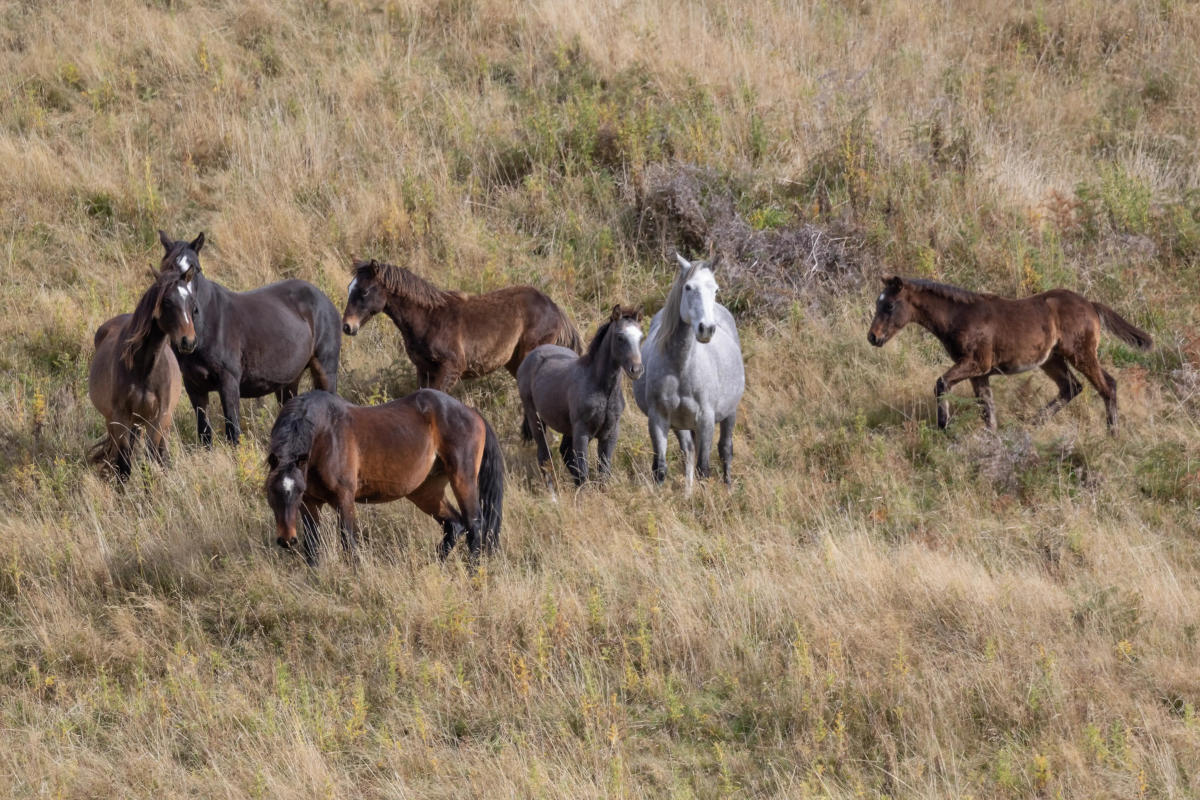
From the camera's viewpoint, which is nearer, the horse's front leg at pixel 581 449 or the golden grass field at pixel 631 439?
the golden grass field at pixel 631 439

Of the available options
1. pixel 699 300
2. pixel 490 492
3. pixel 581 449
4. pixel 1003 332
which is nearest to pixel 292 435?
pixel 490 492

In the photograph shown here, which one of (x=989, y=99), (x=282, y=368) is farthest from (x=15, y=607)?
(x=989, y=99)

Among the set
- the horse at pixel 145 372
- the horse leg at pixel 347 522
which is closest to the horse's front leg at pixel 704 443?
the horse leg at pixel 347 522

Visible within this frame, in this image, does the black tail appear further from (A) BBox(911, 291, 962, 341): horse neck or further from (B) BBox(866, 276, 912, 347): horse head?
(A) BBox(911, 291, 962, 341): horse neck

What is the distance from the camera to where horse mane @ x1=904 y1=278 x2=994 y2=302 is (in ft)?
30.8

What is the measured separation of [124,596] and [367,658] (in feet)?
5.55

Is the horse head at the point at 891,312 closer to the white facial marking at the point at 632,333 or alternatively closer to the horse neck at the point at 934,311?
the horse neck at the point at 934,311

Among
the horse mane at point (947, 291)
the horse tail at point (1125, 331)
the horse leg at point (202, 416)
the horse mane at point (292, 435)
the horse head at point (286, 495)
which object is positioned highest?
the horse mane at point (292, 435)

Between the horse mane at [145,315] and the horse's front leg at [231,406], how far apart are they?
2.60 ft

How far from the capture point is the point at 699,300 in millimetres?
8180

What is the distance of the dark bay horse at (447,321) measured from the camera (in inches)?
382

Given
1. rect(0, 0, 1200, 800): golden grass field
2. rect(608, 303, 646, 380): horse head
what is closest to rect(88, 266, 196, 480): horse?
rect(0, 0, 1200, 800): golden grass field

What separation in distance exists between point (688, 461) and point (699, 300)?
1154mm

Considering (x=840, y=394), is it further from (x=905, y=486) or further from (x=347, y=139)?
(x=347, y=139)
